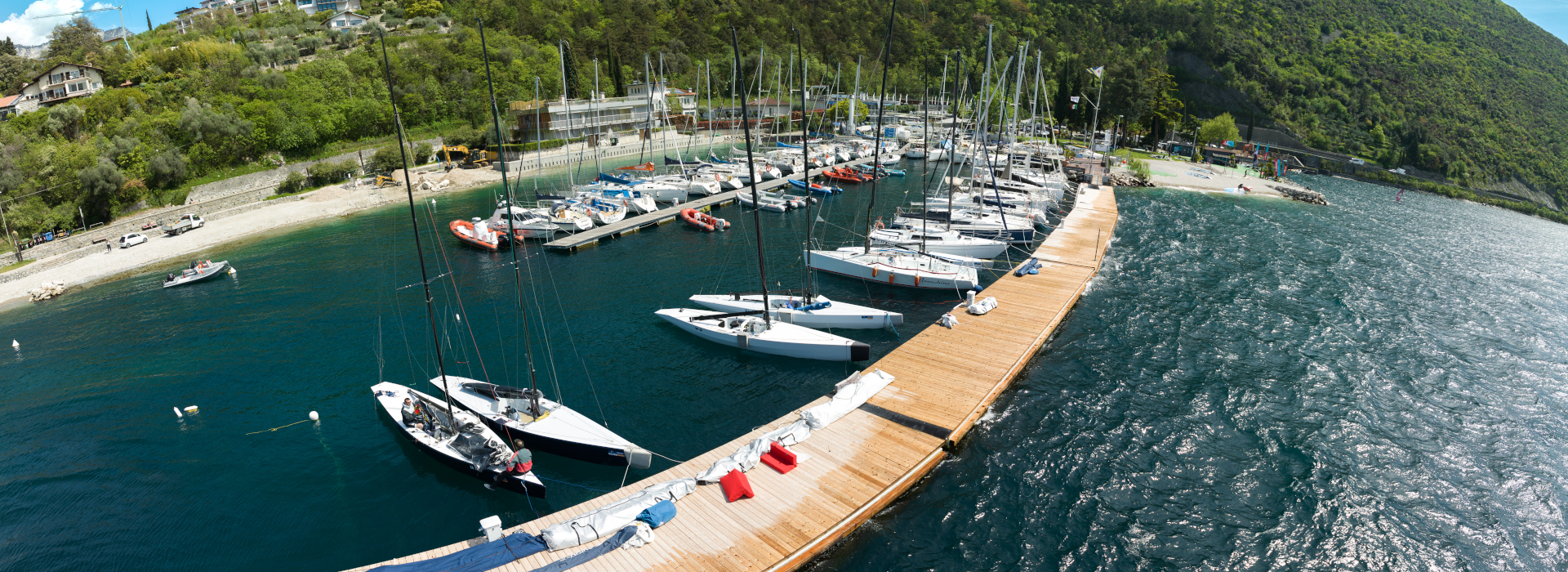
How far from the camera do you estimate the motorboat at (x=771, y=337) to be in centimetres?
2958

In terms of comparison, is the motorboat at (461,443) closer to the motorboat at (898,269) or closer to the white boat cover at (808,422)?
the white boat cover at (808,422)

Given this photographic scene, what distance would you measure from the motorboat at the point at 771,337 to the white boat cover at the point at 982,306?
22.1ft

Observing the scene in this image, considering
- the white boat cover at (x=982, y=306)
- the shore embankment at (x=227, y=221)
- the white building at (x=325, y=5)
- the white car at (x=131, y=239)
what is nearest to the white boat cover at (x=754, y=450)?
the white boat cover at (x=982, y=306)

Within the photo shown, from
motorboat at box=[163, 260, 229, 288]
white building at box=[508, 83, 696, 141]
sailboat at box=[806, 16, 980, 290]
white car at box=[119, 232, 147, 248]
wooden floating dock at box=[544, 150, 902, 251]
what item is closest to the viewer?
sailboat at box=[806, 16, 980, 290]

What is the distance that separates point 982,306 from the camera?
1330 inches

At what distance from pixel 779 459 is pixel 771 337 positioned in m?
10.8

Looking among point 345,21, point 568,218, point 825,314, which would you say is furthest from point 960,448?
point 345,21

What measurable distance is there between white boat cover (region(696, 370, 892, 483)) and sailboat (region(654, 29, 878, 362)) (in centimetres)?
336

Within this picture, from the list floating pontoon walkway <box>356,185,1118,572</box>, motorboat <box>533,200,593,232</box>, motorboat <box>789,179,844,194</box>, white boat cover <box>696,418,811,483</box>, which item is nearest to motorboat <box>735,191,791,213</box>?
motorboat <box>789,179,844,194</box>

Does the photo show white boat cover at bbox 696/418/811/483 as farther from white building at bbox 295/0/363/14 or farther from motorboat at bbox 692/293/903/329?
white building at bbox 295/0/363/14

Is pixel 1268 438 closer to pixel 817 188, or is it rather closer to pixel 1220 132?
pixel 817 188

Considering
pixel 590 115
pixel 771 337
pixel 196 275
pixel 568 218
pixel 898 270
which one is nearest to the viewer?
pixel 771 337

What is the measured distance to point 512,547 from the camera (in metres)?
15.8

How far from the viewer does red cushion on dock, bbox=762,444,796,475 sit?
19969 mm
